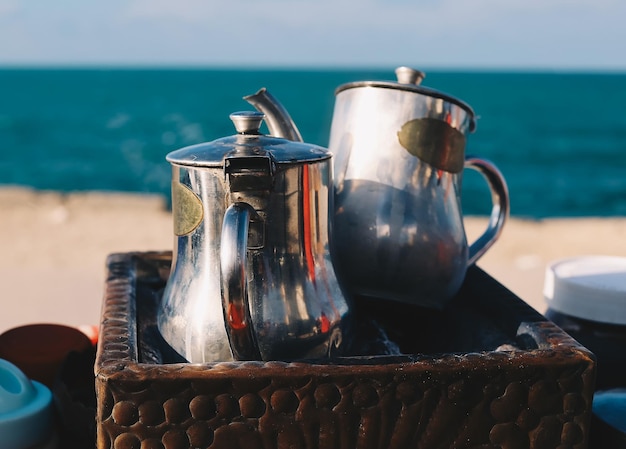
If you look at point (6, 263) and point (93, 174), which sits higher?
point (6, 263)

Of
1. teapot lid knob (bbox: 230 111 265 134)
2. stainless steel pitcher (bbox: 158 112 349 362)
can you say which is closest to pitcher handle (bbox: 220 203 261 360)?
stainless steel pitcher (bbox: 158 112 349 362)

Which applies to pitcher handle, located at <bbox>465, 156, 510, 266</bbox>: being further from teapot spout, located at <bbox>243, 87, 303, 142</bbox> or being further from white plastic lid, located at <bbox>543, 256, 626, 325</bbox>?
teapot spout, located at <bbox>243, 87, 303, 142</bbox>

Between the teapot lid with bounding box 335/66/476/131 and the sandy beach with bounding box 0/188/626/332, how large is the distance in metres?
1.57

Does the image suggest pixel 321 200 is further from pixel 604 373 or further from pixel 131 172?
pixel 131 172

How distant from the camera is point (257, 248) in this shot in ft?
2.97

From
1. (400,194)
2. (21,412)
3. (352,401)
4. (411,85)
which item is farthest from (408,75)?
(21,412)

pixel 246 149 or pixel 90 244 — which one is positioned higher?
pixel 246 149

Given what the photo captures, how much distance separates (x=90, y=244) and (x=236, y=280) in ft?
16.1

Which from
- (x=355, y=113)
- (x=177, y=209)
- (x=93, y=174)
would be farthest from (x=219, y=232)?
(x=93, y=174)

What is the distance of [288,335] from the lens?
3.03 ft

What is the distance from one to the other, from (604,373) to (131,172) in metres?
16.4

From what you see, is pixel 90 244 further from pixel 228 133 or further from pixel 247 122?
pixel 228 133

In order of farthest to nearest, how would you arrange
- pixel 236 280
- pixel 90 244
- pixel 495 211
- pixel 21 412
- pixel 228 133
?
pixel 228 133, pixel 90 244, pixel 495 211, pixel 21 412, pixel 236 280

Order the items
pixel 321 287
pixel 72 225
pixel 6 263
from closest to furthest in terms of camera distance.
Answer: pixel 321 287 → pixel 6 263 → pixel 72 225
